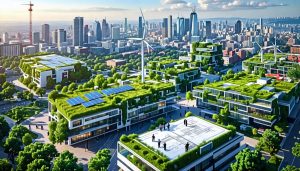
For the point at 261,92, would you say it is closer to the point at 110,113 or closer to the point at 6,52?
the point at 110,113

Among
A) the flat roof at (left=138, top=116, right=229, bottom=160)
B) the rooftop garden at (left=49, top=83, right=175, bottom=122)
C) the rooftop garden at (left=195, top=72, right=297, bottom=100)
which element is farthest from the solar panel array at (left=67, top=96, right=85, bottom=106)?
the rooftop garden at (left=195, top=72, right=297, bottom=100)

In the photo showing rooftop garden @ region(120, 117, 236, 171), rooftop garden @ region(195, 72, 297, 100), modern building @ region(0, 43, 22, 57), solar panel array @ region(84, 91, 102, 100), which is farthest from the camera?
modern building @ region(0, 43, 22, 57)

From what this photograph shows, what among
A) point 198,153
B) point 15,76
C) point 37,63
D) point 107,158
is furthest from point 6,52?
point 198,153

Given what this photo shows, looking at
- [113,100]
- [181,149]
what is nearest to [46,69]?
[113,100]

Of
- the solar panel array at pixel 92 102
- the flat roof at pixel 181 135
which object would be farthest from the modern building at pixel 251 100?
the solar panel array at pixel 92 102

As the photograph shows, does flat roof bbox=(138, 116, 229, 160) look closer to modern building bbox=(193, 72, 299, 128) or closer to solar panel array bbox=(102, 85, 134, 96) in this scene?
modern building bbox=(193, 72, 299, 128)
